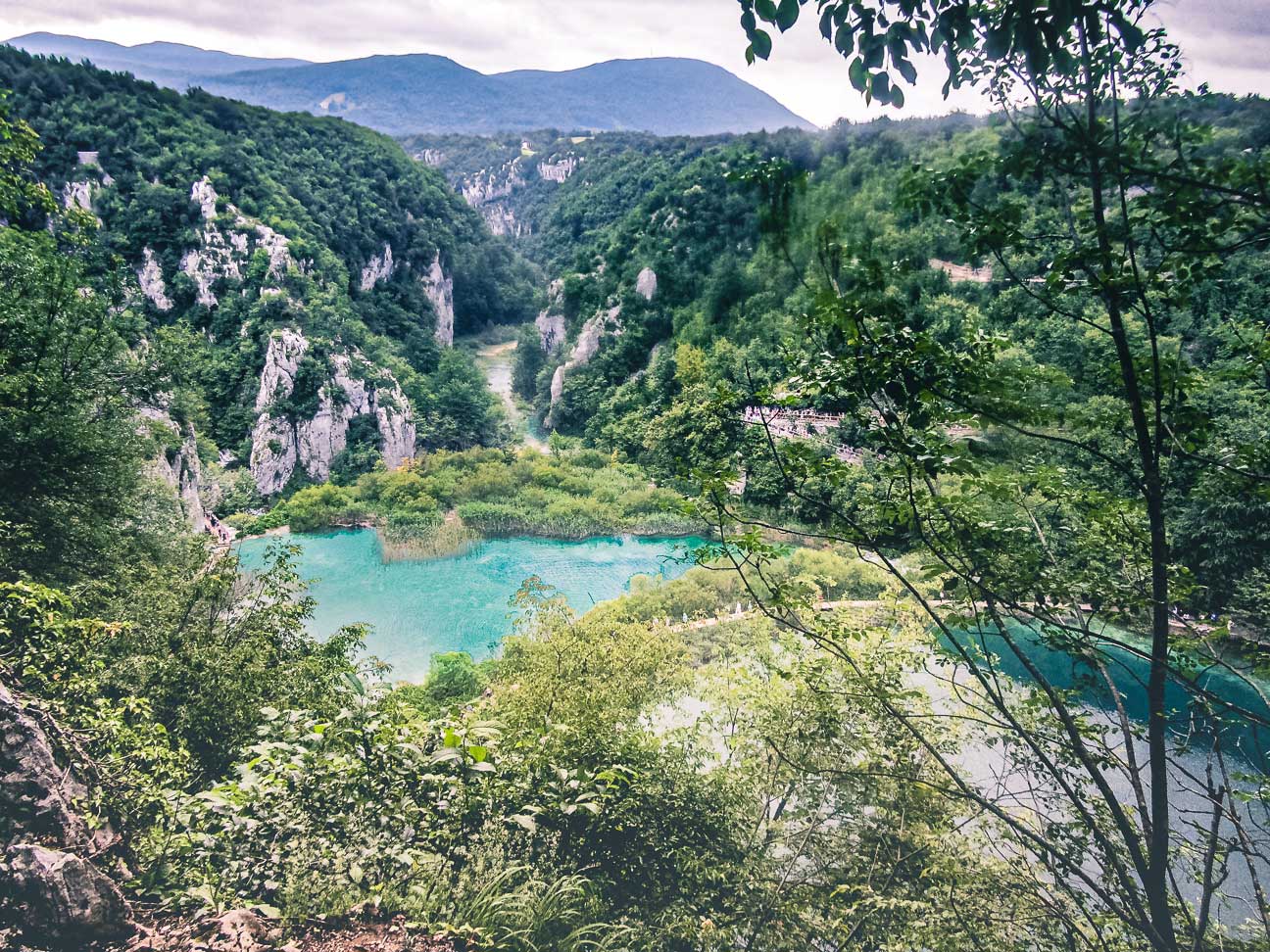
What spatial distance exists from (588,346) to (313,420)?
1533 cm

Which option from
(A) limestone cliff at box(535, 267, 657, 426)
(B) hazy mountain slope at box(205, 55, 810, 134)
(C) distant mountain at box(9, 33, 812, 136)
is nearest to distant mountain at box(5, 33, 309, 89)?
(C) distant mountain at box(9, 33, 812, 136)

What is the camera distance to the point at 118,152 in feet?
109

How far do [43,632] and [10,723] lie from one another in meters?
1.77

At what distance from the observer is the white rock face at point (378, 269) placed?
4374 cm

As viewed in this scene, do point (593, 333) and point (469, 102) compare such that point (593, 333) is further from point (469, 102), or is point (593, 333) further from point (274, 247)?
point (469, 102)

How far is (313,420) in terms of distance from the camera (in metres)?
28.8

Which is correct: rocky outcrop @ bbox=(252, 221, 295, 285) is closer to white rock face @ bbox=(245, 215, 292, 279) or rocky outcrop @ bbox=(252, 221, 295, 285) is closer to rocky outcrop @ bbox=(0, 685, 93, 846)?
white rock face @ bbox=(245, 215, 292, 279)

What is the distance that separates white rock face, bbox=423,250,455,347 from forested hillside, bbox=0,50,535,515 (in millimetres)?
6211

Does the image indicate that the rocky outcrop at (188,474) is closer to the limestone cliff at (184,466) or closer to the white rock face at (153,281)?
the limestone cliff at (184,466)

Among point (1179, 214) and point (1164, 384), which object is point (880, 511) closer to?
point (1164, 384)

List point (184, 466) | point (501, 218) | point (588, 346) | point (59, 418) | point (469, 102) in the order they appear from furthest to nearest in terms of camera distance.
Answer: point (469, 102), point (501, 218), point (588, 346), point (184, 466), point (59, 418)

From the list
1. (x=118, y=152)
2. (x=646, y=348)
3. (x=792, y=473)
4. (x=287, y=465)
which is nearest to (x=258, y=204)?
(x=118, y=152)

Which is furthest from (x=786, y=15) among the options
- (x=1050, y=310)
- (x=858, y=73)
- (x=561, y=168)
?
(x=561, y=168)

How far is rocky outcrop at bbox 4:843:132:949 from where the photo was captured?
2.50 m
